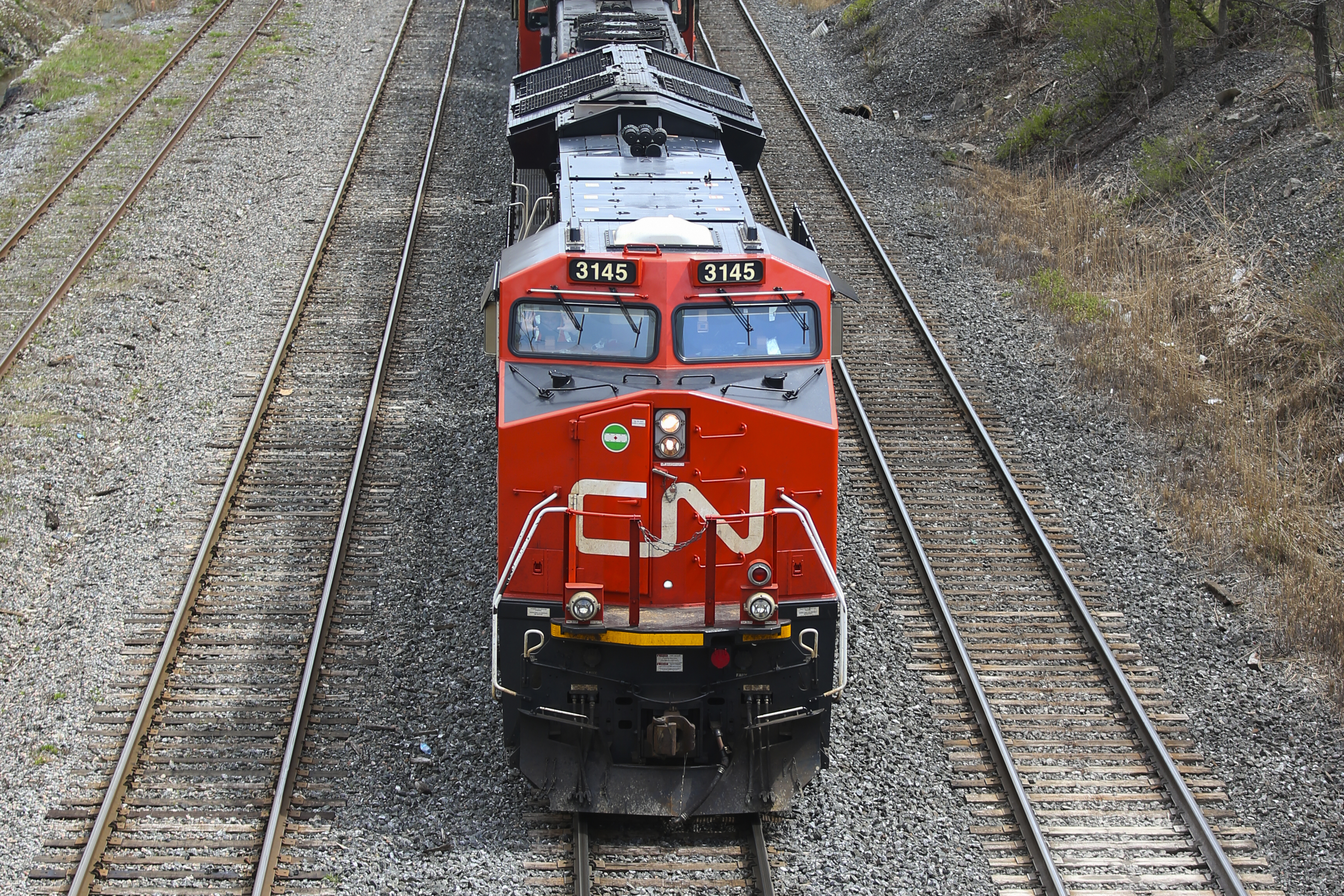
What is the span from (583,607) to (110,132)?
50.8 feet

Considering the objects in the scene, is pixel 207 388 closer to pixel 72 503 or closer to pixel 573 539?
pixel 72 503

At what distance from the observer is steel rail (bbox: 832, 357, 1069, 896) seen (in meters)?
7.83

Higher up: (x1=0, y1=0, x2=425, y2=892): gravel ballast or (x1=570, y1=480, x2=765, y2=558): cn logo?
(x1=570, y1=480, x2=765, y2=558): cn logo

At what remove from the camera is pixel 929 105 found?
836 inches

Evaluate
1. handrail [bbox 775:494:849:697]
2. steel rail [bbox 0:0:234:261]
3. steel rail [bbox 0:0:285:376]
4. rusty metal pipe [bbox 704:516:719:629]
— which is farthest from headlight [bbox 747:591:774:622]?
steel rail [bbox 0:0:234:261]

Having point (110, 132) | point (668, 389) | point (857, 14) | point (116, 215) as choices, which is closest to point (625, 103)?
point (668, 389)

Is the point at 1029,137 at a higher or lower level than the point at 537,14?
lower

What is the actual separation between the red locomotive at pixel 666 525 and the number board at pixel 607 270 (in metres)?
0.01

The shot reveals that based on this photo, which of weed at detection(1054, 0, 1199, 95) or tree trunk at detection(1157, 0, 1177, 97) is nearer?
tree trunk at detection(1157, 0, 1177, 97)

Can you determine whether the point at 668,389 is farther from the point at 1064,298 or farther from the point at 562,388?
the point at 1064,298

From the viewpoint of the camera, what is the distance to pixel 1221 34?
18609 millimetres

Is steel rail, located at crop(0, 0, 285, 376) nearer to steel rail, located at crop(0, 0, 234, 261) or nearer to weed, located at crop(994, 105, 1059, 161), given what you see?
steel rail, located at crop(0, 0, 234, 261)

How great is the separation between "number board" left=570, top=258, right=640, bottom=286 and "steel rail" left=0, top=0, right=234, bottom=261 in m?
11.0

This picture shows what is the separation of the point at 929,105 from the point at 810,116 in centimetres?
233
